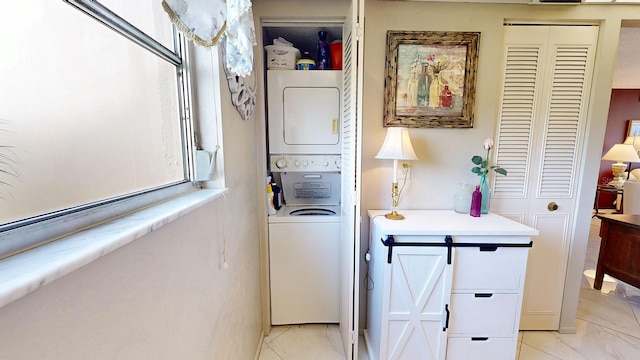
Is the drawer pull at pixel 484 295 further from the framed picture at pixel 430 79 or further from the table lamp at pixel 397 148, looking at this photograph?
the framed picture at pixel 430 79

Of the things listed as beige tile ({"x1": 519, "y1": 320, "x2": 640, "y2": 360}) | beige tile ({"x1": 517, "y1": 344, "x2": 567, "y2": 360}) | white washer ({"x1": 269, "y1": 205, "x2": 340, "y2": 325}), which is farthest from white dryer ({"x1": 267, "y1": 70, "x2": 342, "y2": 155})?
beige tile ({"x1": 519, "y1": 320, "x2": 640, "y2": 360})

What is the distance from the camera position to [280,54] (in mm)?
1749

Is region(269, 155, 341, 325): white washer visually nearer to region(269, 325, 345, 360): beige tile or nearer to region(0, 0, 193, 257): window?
region(269, 325, 345, 360): beige tile

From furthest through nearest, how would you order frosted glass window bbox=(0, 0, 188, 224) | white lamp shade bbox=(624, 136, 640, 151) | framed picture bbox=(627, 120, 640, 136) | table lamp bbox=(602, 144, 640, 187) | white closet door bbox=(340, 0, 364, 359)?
1. framed picture bbox=(627, 120, 640, 136)
2. white lamp shade bbox=(624, 136, 640, 151)
3. table lamp bbox=(602, 144, 640, 187)
4. white closet door bbox=(340, 0, 364, 359)
5. frosted glass window bbox=(0, 0, 188, 224)

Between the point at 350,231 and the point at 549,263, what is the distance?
5.31 ft

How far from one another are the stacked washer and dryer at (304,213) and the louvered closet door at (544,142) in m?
1.22

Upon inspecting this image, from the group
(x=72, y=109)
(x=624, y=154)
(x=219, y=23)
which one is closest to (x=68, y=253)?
(x=72, y=109)

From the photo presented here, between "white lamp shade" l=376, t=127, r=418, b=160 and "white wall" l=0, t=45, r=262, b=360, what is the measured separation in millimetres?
859

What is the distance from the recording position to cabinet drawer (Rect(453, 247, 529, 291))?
4.58ft

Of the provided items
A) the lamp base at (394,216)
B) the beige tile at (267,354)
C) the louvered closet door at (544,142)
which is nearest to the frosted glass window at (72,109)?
the lamp base at (394,216)

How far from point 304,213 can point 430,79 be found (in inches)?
52.5

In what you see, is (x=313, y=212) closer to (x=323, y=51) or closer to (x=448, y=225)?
(x=448, y=225)

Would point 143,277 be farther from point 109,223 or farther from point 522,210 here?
point 522,210

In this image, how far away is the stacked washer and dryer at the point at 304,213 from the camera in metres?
1.77
